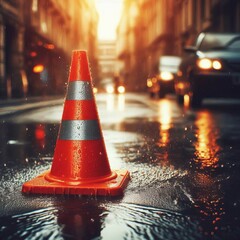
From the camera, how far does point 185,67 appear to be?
13.1m

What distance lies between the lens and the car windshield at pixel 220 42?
11.8 metres

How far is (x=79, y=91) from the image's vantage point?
3.35 m

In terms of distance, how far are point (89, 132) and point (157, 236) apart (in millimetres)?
1204

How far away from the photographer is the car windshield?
463 inches

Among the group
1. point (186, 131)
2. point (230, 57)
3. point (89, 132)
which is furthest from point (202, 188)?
point (230, 57)

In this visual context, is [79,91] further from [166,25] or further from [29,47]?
[166,25]

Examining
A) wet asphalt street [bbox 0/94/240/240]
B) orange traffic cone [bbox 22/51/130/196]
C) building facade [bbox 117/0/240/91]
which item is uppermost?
building facade [bbox 117/0/240/91]

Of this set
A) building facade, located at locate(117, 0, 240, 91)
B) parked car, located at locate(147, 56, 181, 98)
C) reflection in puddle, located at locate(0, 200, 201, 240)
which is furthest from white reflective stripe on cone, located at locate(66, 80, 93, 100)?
building facade, located at locate(117, 0, 240, 91)

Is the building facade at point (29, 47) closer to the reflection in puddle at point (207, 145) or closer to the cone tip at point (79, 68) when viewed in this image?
the reflection in puddle at point (207, 145)

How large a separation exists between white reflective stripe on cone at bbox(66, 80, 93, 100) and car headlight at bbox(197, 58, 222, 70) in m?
7.98

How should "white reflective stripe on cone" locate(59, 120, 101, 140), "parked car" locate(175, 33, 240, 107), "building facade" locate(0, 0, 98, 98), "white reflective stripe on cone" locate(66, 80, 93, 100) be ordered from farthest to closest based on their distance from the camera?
"building facade" locate(0, 0, 98, 98), "parked car" locate(175, 33, 240, 107), "white reflective stripe on cone" locate(66, 80, 93, 100), "white reflective stripe on cone" locate(59, 120, 101, 140)

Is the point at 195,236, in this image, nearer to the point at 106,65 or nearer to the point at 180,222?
the point at 180,222

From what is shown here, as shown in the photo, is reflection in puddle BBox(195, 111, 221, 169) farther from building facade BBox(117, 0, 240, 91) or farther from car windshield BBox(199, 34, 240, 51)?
building facade BBox(117, 0, 240, 91)

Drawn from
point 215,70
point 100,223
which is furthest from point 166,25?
point 100,223
